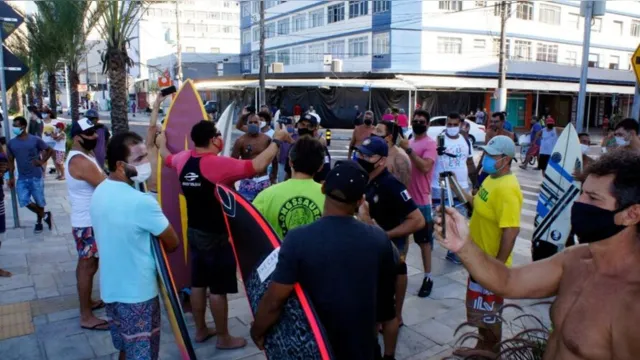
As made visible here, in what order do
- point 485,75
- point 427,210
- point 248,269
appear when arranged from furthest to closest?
point 485,75 < point 427,210 < point 248,269

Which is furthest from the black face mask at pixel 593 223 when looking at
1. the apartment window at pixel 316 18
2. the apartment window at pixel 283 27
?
the apartment window at pixel 283 27

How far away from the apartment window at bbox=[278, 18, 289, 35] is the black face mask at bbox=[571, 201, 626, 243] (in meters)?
49.9

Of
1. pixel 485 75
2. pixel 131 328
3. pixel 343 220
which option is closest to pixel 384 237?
pixel 343 220

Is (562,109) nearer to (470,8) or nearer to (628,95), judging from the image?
(628,95)

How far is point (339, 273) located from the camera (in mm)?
2248

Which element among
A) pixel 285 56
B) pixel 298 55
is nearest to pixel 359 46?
pixel 298 55

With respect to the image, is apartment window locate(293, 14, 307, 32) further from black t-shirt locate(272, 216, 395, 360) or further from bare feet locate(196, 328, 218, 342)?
black t-shirt locate(272, 216, 395, 360)

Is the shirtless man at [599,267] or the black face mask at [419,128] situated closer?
the shirtless man at [599,267]

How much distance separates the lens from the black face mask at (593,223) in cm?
188

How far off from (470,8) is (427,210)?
33.9 meters

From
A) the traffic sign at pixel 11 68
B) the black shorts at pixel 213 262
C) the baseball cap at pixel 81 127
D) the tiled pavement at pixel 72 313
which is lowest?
the tiled pavement at pixel 72 313

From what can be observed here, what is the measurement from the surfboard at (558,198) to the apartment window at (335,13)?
38.0m

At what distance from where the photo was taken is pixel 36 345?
4277 mm

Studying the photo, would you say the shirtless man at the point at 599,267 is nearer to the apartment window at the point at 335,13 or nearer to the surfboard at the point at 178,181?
the surfboard at the point at 178,181
